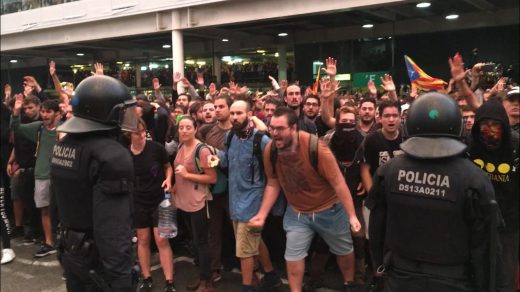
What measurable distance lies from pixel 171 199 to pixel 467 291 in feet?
10.3

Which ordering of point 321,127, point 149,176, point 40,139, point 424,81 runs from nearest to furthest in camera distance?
point 149,176 → point 321,127 → point 40,139 → point 424,81

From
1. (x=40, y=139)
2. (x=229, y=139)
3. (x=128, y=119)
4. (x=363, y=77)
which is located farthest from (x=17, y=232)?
(x=363, y=77)

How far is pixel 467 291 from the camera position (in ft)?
7.74

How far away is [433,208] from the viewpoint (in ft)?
7.73

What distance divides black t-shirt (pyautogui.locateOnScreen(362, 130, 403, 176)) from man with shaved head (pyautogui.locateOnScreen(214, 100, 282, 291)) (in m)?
1.00

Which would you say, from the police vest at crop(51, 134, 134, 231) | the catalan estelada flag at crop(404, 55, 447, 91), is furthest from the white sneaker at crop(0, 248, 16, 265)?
the catalan estelada flag at crop(404, 55, 447, 91)

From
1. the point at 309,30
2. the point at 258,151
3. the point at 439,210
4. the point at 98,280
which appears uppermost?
the point at 309,30

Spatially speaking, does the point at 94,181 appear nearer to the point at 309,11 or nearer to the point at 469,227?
the point at 469,227

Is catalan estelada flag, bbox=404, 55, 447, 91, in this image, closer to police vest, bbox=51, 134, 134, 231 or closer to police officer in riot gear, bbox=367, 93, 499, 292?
police officer in riot gear, bbox=367, 93, 499, 292

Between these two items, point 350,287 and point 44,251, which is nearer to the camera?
point 350,287

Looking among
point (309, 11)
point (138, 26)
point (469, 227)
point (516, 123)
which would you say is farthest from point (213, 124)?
point (138, 26)

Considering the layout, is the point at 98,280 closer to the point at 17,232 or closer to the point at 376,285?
the point at 376,285

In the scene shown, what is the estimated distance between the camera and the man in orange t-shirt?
3.89m

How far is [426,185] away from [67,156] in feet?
6.57
